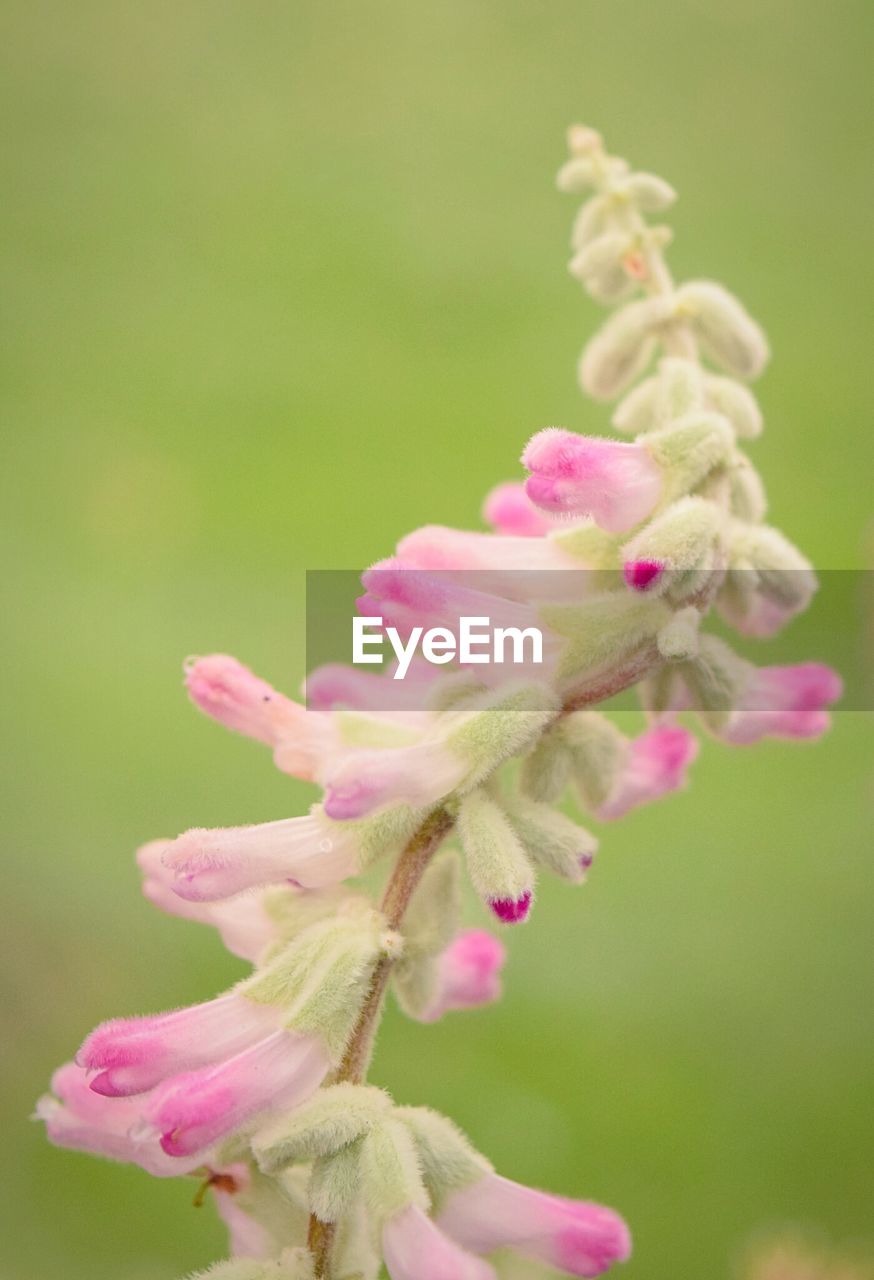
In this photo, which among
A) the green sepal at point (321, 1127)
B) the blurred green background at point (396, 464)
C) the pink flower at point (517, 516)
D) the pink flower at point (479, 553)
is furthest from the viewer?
the blurred green background at point (396, 464)

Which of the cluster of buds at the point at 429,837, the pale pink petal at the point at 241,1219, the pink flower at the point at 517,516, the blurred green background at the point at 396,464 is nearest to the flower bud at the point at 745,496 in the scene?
the cluster of buds at the point at 429,837

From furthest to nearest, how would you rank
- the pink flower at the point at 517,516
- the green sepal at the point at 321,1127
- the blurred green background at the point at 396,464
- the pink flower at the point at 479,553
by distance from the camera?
the blurred green background at the point at 396,464 → the pink flower at the point at 517,516 → the pink flower at the point at 479,553 → the green sepal at the point at 321,1127

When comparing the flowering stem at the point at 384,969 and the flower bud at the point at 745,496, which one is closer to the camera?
the flowering stem at the point at 384,969

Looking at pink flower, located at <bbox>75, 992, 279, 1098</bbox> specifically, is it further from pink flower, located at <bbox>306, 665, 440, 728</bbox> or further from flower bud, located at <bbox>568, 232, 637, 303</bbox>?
flower bud, located at <bbox>568, 232, 637, 303</bbox>

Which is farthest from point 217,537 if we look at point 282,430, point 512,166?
point 512,166

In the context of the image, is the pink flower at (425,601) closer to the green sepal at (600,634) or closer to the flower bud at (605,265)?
the green sepal at (600,634)

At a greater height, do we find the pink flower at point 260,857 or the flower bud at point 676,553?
the flower bud at point 676,553

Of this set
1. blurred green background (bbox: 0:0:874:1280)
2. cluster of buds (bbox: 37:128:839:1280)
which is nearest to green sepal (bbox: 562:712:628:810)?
cluster of buds (bbox: 37:128:839:1280)

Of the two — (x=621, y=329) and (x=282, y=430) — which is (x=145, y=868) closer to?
(x=621, y=329)
